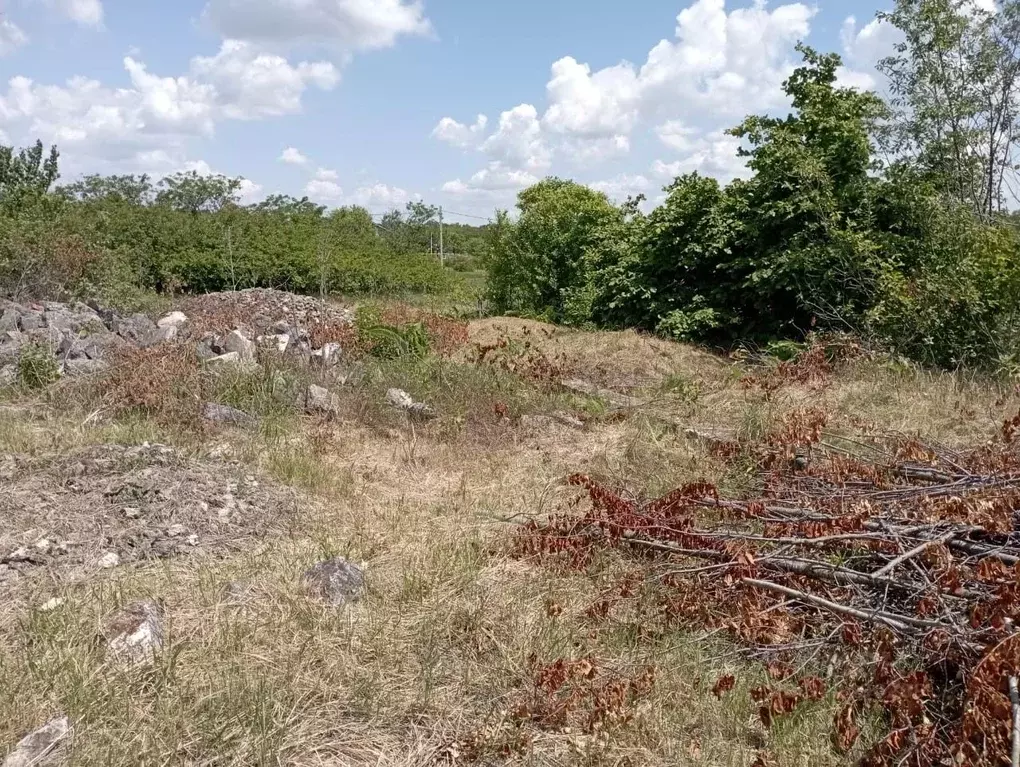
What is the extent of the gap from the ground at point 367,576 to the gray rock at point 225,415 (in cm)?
12

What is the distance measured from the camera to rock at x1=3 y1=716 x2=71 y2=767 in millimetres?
2287

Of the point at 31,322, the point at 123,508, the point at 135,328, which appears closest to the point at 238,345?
the point at 135,328

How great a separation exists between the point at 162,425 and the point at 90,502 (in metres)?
1.44

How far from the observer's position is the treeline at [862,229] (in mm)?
8250

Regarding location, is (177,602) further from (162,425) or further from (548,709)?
(162,425)

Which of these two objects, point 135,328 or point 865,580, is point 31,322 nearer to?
point 135,328

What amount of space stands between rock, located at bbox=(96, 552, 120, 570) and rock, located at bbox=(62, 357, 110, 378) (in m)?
3.06

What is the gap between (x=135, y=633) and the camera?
2.96 m

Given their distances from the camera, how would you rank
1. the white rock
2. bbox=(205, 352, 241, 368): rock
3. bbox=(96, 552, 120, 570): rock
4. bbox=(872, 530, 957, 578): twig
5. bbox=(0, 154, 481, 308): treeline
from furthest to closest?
bbox=(0, 154, 481, 308): treeline < bbox=(205, 352, 241, 368): rock < bbox=(96, 552, 120, 570): rock < the white rock < bbox=(872, 530, 957, 578): twig

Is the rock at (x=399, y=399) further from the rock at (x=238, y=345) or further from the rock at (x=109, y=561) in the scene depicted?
the rock at (x=109, y=561)

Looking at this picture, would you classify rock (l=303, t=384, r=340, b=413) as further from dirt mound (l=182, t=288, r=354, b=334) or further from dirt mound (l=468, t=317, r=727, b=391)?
dirt mound (l=468, t=317, r=727, b=391)

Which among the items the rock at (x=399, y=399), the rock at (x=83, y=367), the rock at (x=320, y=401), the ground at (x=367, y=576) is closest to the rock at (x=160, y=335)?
the rock at (x=83, y=367)

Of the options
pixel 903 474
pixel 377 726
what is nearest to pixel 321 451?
pixel 377 726

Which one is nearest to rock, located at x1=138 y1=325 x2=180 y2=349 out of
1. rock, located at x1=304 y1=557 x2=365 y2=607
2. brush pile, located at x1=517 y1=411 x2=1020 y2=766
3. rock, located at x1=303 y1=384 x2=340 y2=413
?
rock, located at x1=303 y1=384 x2=340 y2=413
